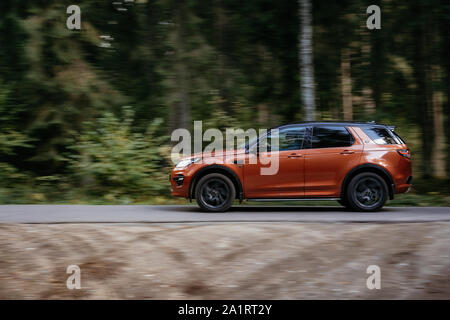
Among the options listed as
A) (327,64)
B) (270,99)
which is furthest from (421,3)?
(270,99)

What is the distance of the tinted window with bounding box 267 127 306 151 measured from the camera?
32.9ft

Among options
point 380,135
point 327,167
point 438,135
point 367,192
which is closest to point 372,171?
point 367,192

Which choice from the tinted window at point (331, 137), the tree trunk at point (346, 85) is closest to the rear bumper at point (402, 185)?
the tinted window at point (331, 137)

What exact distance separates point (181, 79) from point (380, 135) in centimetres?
736

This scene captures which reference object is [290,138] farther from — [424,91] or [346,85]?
[424,91]

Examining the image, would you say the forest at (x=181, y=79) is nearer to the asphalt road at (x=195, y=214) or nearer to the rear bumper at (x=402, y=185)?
the asphalt road at (x=195, y=214)

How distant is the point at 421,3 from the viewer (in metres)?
14.1

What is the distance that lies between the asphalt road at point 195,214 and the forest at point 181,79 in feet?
10.4

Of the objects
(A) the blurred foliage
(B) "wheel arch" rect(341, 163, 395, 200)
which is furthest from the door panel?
(A) the blurred foliage

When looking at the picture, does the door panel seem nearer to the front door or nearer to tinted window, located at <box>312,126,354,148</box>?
the front door

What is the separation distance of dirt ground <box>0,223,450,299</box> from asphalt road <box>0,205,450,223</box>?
0.84m

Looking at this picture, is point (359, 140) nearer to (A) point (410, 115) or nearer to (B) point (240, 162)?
(B) point (240, 162)

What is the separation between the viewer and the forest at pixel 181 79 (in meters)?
14.3

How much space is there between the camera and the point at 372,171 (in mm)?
9992
